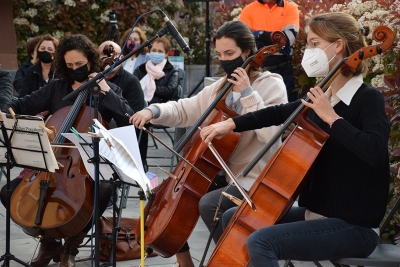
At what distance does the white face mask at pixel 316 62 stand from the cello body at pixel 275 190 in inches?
9.5

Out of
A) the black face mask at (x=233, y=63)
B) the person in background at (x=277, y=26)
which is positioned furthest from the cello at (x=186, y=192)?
the person in background at (x=277, y=26)

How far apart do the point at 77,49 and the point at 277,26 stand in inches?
80.9

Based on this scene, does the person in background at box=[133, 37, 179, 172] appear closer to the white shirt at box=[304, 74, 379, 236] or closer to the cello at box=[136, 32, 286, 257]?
the cello at box=[136, 32, 286, 257]

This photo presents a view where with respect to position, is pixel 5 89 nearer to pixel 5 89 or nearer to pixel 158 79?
pixel 5 89

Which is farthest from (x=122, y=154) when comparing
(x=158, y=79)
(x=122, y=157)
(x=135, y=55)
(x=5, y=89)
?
(x=135, y=55)

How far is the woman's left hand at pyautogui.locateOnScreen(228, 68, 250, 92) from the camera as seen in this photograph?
347cm

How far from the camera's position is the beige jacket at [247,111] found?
3527mm

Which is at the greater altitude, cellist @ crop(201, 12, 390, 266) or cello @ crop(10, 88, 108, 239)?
cellist @ crop(201, 12, 390, 266)

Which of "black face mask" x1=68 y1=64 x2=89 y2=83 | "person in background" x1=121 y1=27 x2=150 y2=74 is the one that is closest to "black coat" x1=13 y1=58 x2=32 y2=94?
"person in background" x1=121 y1=27 x2=150 y2=74

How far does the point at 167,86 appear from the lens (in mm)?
6926

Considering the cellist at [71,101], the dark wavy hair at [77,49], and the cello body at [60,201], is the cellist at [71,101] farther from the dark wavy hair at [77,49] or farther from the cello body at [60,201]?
the cello body at [60,201]

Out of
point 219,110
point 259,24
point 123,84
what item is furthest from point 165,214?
point 259,24

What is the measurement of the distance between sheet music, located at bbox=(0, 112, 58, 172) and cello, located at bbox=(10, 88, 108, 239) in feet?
0.76

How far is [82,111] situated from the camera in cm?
400
